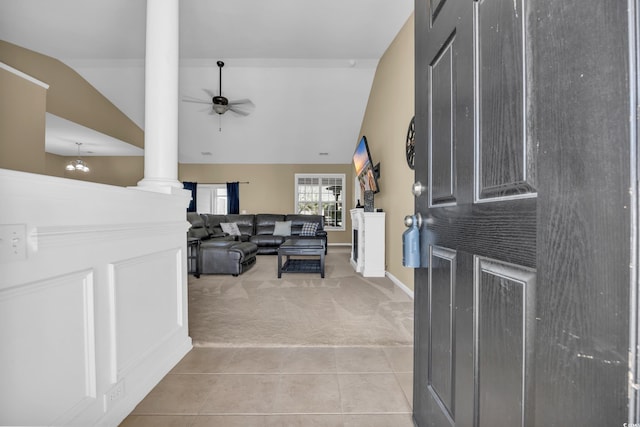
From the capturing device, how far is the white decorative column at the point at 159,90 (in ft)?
5.87

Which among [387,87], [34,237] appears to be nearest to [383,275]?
[387,87]

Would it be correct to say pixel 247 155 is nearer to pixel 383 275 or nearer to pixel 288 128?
pixel 288 128

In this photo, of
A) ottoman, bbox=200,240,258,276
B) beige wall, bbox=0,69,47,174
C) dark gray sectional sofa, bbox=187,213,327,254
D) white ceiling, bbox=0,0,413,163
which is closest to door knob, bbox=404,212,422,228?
white ceiling, bbox=0,0,413,163

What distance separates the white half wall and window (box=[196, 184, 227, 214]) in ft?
24.3

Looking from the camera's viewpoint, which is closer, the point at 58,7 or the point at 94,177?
the point at 58,7

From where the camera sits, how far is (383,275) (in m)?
4.23

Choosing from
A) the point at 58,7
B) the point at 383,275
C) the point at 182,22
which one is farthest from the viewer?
the point at 383,275

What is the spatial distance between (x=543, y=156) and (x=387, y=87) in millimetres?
4430

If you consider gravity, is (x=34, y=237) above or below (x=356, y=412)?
above

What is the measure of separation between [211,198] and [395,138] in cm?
654

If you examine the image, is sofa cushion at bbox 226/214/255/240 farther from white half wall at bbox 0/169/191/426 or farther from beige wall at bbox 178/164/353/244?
white half wall at bbox 0/169/191/426

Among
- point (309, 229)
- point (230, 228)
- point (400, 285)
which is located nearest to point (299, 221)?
point (309, 229)

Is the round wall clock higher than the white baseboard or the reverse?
higher

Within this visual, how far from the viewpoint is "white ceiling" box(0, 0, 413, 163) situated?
3506mm
